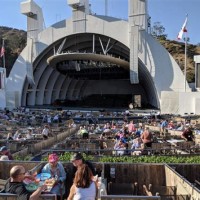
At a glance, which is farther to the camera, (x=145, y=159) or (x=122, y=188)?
(x=145, y=159)

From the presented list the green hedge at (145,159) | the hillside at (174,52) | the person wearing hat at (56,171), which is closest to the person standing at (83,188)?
the person wearing hat at (56,171)

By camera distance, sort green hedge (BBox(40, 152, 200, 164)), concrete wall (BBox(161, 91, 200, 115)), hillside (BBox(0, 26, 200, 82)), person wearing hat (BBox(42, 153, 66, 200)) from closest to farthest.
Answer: person wearing hat (BBox(42, 153, 66, 200)) → green hedge (BBox(40, 152, 200, 164)) → concrete wall (BBox(161, 91, 200, 115)) → hillside (BBox(0, 26, 200, 82))

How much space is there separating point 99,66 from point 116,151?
42.8 meters

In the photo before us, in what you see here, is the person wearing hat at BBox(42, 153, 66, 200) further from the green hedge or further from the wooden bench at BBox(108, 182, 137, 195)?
the green hedge

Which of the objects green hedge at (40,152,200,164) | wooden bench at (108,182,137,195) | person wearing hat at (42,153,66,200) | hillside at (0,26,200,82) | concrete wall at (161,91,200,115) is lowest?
wooden bench at (108,182,137,195)

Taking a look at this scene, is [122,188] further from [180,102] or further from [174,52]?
[174,52]

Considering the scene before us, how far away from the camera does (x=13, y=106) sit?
5559 centimetres

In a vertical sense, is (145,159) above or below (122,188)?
above

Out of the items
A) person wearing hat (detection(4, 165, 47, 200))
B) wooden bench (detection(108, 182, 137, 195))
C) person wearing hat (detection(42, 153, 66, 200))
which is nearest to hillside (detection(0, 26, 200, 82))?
wooden bench (detection(108, 182, 137, 195))

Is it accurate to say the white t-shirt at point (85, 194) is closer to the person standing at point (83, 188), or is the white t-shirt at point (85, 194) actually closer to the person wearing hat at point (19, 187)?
the person standing at point (83, 188)

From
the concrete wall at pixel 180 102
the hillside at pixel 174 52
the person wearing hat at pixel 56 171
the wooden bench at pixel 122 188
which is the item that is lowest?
the wooden bench at pixel 122 188

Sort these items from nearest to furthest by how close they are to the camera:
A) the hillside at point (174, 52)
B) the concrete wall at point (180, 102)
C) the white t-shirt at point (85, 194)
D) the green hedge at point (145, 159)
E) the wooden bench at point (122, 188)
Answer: the white t-shirt at point (85, 194)
the wooden bench at point (122, 188)
the green hedge at point (145, 159)
the concrete wall at point (180, 102)
the hillside at point (174, 52)

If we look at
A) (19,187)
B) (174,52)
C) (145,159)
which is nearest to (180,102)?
(145,159)

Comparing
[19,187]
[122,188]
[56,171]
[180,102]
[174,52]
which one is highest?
[174,52]
